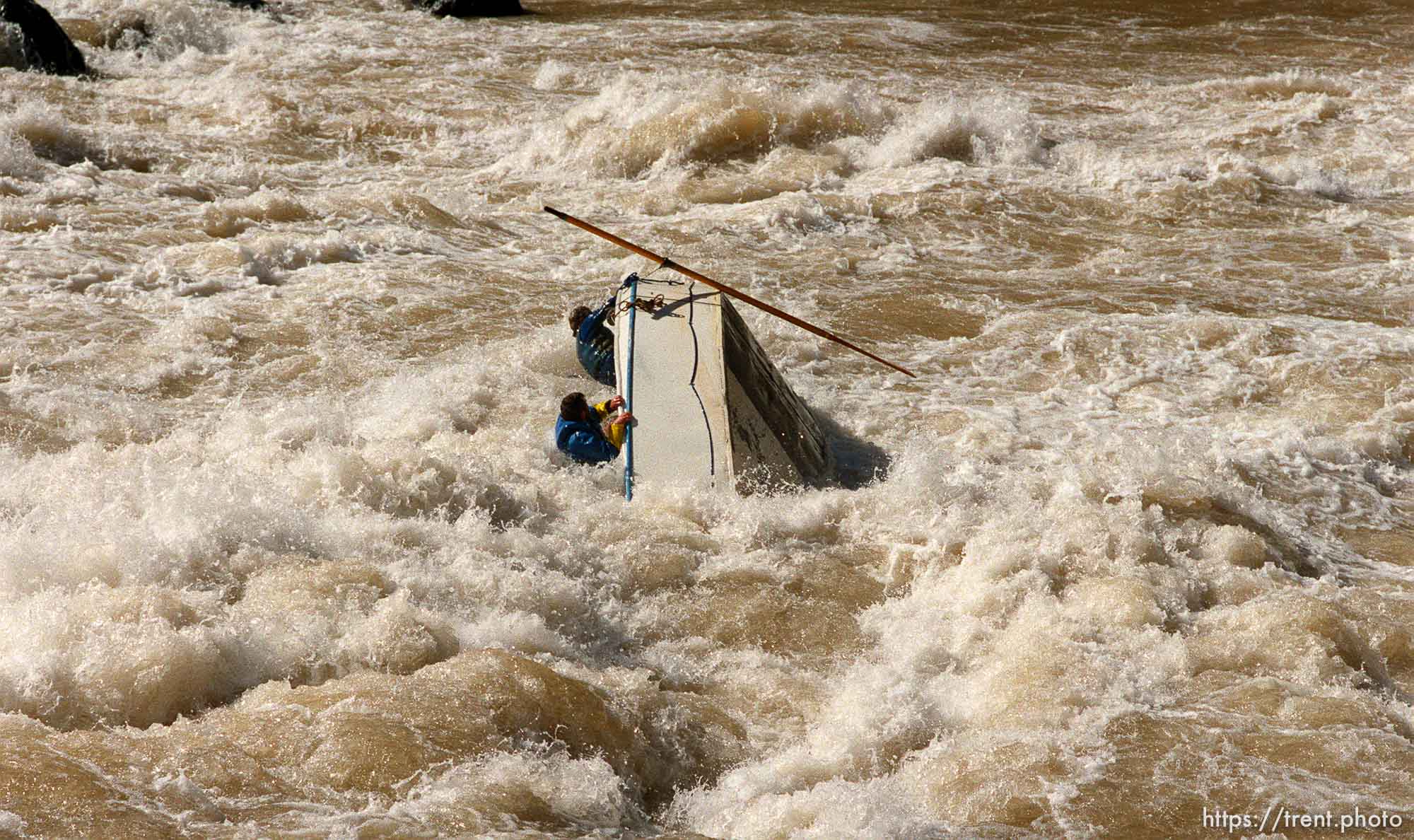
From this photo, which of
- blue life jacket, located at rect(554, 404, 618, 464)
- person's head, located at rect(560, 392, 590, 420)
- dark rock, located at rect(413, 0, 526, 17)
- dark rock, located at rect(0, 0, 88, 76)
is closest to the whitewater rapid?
blue life jacket, located at rect(554, 404, 618, 464)

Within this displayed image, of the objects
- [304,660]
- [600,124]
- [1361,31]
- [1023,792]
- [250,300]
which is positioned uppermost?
[1361,31]

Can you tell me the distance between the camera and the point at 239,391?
6543 millimetres

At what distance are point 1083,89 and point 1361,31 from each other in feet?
15.2

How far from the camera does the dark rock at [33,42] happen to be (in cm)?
1196

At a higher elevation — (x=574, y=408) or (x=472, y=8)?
(x=472, y=8)

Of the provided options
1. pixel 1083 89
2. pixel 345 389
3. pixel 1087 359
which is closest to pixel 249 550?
pixel 345 389

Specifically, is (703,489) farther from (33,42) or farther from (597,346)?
(33,42)

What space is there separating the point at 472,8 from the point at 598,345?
11.3 m

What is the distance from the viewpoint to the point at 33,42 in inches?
472

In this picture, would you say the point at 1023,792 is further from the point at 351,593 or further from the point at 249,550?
Answer: the point at 249,550

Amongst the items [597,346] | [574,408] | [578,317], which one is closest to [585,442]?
[574,408]

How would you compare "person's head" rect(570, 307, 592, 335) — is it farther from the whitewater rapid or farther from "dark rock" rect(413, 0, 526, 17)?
"dark rock" rect(413, 0, 526, 17)

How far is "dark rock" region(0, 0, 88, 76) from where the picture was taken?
39.2ft

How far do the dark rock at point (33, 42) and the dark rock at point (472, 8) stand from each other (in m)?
5.09
